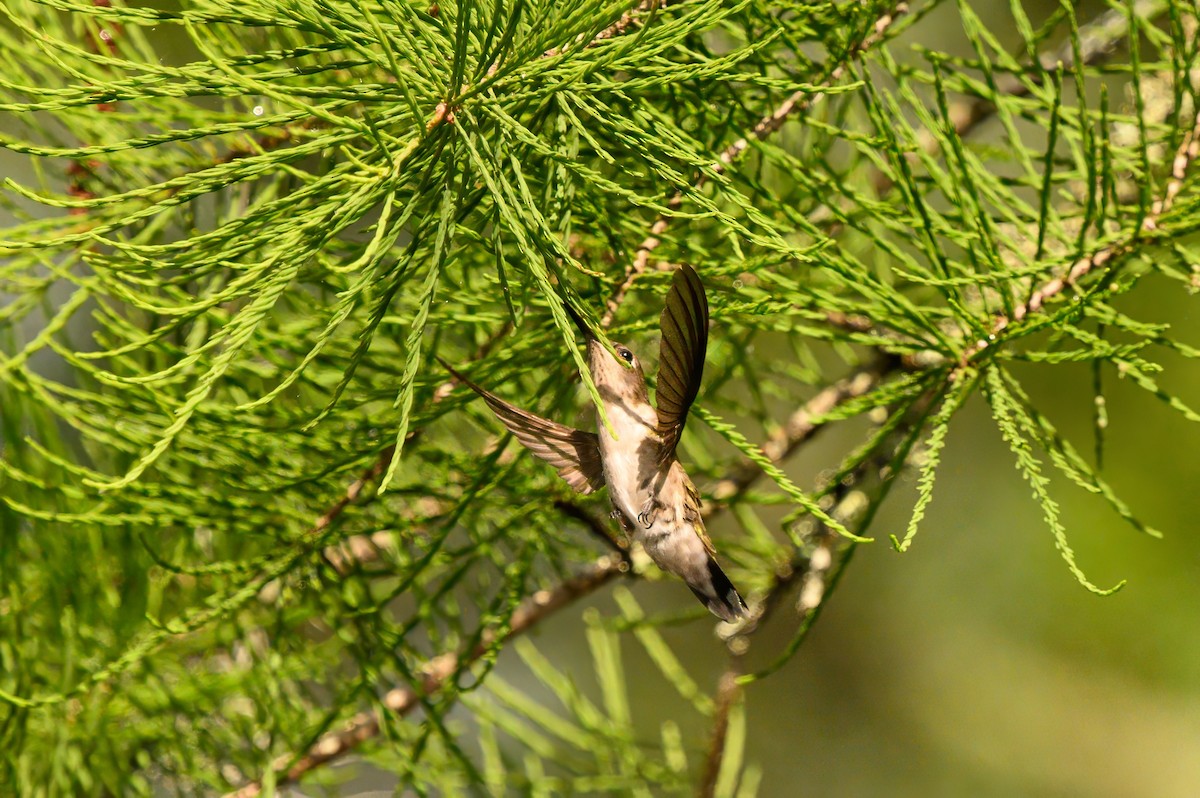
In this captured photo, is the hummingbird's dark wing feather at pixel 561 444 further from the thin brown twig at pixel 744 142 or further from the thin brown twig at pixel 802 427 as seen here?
the thin brown twig at pixel 802 427

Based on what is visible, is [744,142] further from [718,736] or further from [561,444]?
[718,736]

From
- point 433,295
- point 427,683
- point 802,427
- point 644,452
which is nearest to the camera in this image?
point 433,295

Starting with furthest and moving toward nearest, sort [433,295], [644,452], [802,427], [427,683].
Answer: [802,427] → [427,683] → [644,452] → [433,295]

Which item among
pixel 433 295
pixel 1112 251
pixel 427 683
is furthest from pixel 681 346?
pixel 427 683

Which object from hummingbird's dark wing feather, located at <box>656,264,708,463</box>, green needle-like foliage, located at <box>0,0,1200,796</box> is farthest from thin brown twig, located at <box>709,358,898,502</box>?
hummingbird's dark wing feather, located at <box>656,264,708,463</box>

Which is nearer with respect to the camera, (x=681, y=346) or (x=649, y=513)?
(x=681, y=346)

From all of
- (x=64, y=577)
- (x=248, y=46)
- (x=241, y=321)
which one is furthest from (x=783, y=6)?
(x=64, y=577)

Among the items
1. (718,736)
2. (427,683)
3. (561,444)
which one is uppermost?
(561,444)
